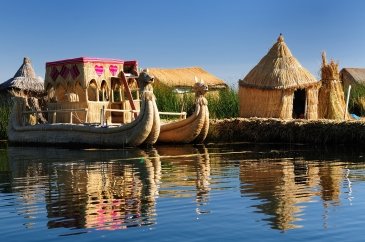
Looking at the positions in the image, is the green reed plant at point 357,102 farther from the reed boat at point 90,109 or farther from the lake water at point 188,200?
the lake water at point 188,200

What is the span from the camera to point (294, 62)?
2084 cm

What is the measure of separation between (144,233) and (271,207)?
62.9 inches

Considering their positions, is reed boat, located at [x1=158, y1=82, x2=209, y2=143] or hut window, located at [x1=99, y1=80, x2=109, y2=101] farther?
hut window, located at [x1=99, y1=80, x2=109, y2=101]

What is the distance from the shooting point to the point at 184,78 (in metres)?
35.2

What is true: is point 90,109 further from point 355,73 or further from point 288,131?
point 355,73

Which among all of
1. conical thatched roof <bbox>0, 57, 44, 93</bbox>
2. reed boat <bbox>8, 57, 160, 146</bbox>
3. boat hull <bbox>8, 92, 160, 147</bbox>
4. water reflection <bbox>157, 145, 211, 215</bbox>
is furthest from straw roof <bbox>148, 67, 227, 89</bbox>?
water reflection <bbox>157, 145, 211, 215</bbox>

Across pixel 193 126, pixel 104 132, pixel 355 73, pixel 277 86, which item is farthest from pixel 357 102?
pixel 355 73

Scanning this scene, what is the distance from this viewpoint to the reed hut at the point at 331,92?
2058 centimetres

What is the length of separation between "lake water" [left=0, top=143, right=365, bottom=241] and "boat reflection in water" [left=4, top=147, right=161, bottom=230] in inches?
0.5

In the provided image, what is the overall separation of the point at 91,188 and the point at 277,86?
12664mm

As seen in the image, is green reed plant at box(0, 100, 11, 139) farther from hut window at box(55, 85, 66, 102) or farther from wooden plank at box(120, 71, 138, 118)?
wooden plank at box(120, 71, 138, 118)

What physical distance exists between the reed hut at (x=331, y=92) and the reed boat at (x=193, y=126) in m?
4.92

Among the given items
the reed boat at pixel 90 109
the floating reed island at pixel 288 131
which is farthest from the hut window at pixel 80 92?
the floating reed island at pixel 288 131

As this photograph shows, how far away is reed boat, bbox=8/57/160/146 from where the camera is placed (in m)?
16.5
